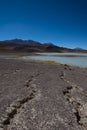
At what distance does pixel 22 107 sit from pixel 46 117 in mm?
1210

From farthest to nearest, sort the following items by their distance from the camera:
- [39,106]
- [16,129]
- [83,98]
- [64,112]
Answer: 1. [83,98]
2. [39,106]
3. [64,112]
4. [16,129]

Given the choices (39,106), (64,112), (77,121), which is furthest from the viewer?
(39,106)

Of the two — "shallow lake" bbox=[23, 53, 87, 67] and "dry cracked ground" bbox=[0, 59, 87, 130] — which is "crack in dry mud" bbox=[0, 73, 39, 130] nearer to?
"dry cracked ground" bbox=[0, 59, 87, 130]

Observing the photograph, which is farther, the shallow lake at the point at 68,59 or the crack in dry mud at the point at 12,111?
the shallow lake at the point at 68,59

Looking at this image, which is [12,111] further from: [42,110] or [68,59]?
[68,59]

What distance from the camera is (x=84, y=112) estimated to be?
6617 mm

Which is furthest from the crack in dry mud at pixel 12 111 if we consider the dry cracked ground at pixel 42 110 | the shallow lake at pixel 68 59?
the shallow lake at pixel 68 59

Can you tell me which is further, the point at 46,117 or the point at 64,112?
the point at 64,112

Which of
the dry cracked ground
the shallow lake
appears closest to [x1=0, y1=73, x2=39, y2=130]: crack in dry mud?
the dry cracked ground

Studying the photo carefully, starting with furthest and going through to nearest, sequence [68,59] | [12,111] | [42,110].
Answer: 1. [68,59]
2. [42,110]
3. [12,111]

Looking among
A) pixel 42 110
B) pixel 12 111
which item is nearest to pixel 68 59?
pixel 42 110

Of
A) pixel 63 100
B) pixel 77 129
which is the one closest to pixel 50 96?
pixel 63 100

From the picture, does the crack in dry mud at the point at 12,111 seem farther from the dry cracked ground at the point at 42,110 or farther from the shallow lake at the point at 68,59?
the shallow lake at the point at 68,59

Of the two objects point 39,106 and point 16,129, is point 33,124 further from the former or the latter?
point 39,106
